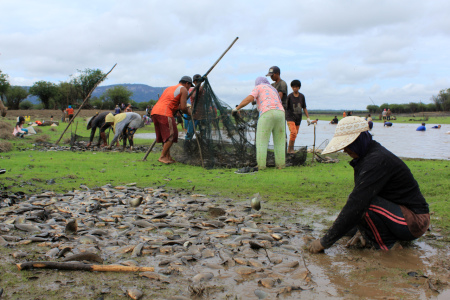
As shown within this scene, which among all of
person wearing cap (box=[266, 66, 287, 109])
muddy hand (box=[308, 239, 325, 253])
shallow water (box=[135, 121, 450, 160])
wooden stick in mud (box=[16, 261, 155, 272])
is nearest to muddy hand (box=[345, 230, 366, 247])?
muddy hand (box=[308, 239, 325, 253])

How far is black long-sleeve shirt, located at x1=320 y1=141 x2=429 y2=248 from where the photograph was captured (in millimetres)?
3225

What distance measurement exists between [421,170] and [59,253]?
6.52 meters

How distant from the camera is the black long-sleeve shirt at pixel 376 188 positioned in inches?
127

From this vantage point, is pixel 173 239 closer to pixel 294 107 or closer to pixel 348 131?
pixel 348 131

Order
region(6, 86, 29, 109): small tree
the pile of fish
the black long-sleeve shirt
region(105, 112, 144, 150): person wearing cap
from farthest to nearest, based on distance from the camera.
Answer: region(6, 86, 29, 109): small tree → region(105, 112, 144, 150): person wearing cap → the black long-sleeve shirt → the pile of fish

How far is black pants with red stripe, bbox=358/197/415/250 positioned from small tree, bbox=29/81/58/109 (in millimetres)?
74055

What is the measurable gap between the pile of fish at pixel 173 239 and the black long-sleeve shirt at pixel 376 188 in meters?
0.56

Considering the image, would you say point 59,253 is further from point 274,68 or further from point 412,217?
point 274,68

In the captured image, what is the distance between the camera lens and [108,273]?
303 cm

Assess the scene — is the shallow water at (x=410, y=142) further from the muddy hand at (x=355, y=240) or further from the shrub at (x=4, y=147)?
the shrub at (x=4, y=147)

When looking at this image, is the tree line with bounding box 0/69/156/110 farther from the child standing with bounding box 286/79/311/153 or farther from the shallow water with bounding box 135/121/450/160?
the child standing with bounding box 286/79/311/153

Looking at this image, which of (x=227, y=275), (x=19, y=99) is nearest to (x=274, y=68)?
(x=227, y=275)

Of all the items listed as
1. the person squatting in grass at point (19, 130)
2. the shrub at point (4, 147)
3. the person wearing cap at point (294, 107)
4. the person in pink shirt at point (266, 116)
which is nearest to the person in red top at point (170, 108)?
the person in pink shirt at point (266, 116)

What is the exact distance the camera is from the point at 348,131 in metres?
3.31
